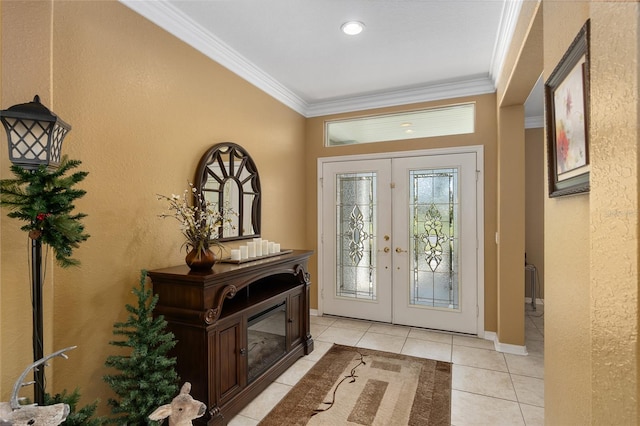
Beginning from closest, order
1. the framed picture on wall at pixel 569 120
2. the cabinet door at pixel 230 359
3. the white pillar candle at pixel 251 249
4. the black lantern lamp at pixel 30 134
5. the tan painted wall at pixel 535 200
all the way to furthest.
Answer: the framed picture on wall at pixel 569 120 < the black lantern lamp at pixel 30 134 < the cabinet door at pixel 230 359 < the white pillar candle at pixel 251 249 < the tan painted wall at pixel 535 200

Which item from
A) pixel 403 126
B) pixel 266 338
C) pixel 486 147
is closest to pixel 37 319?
pixel 266 338

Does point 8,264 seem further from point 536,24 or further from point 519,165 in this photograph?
point 519,165

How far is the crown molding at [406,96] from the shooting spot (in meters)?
3.61

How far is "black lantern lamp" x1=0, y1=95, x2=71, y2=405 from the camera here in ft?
4.05

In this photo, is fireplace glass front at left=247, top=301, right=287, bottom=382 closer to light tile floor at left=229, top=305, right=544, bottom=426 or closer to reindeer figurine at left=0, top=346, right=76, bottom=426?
light tile floor at left=229, top=305, right=544, bottom=426

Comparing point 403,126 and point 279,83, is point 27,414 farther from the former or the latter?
point 403,126

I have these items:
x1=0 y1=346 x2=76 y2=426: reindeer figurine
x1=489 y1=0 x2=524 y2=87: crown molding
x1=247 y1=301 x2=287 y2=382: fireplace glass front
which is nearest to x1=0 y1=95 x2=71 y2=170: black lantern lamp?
x1=0 y1=346 x2=76 y2=426: reindeer figurine

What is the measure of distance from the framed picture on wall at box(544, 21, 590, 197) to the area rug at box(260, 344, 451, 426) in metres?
1.84

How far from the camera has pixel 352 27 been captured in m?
2.54

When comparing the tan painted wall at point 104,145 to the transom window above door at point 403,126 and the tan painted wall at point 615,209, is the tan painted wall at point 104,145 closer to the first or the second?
the transom window above door at point 403,126

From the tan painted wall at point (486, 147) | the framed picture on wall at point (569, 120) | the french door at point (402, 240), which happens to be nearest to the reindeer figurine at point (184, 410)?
the framed picture on wall at point (569, 120)

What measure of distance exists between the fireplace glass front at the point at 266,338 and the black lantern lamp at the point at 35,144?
1353 millimetres

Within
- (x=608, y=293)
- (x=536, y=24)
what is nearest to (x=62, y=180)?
(x=608, y=293)

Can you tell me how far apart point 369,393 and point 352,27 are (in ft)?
9.67
